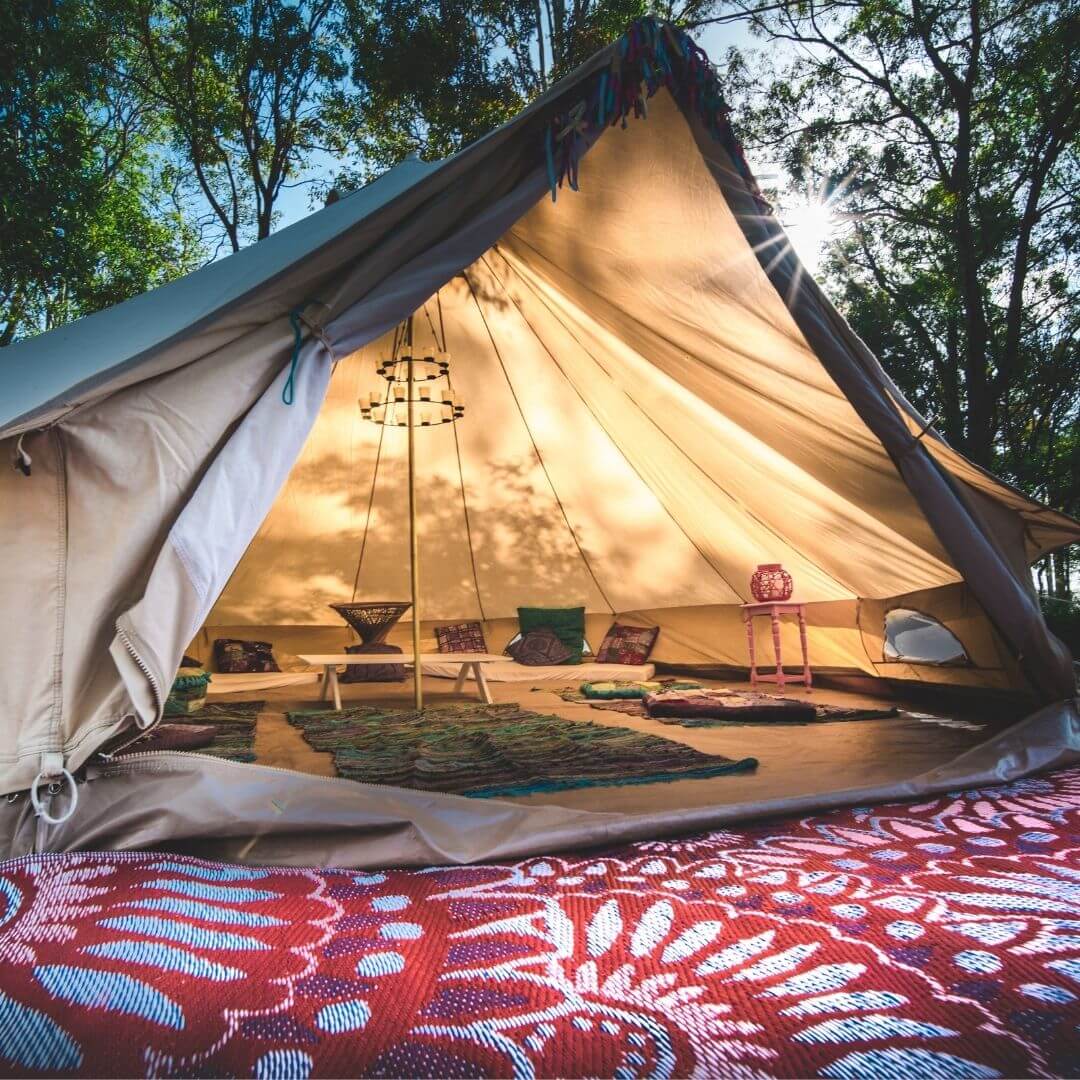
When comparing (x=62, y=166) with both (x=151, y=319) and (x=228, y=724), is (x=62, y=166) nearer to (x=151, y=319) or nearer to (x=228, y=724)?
(x=228, y=724)

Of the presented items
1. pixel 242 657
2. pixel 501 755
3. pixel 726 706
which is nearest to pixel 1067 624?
pixel 726 706

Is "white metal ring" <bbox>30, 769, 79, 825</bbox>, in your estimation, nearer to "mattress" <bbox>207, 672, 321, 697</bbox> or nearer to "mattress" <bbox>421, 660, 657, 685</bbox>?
"mattress" <bbox>207, 672, 321, 697</bbox>

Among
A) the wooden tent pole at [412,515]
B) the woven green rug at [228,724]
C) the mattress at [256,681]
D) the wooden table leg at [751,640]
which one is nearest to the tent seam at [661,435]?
the wooden table leg at [751,640]

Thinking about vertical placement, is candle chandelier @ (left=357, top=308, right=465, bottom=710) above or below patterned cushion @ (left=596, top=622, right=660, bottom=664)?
above

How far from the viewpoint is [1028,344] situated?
8.60 m

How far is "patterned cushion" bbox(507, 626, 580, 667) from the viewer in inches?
244

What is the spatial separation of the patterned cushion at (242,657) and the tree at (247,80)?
17.2 feet

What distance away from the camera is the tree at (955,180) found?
7551 millimetres

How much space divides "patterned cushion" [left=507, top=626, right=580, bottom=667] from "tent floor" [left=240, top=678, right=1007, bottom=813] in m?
Result: 1.42

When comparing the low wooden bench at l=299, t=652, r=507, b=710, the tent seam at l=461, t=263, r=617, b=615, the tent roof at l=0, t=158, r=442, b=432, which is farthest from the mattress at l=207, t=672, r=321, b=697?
the tent roof at l=0, t=158, r=442, b=432

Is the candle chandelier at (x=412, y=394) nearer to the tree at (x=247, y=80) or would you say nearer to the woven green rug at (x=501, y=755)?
the woven green rug at (x=501, y=755)

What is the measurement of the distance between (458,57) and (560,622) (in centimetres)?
683

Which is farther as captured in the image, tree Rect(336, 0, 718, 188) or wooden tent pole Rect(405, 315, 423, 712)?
tree Rect(336, 0, 718, 188)

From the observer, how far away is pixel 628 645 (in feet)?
20.6
